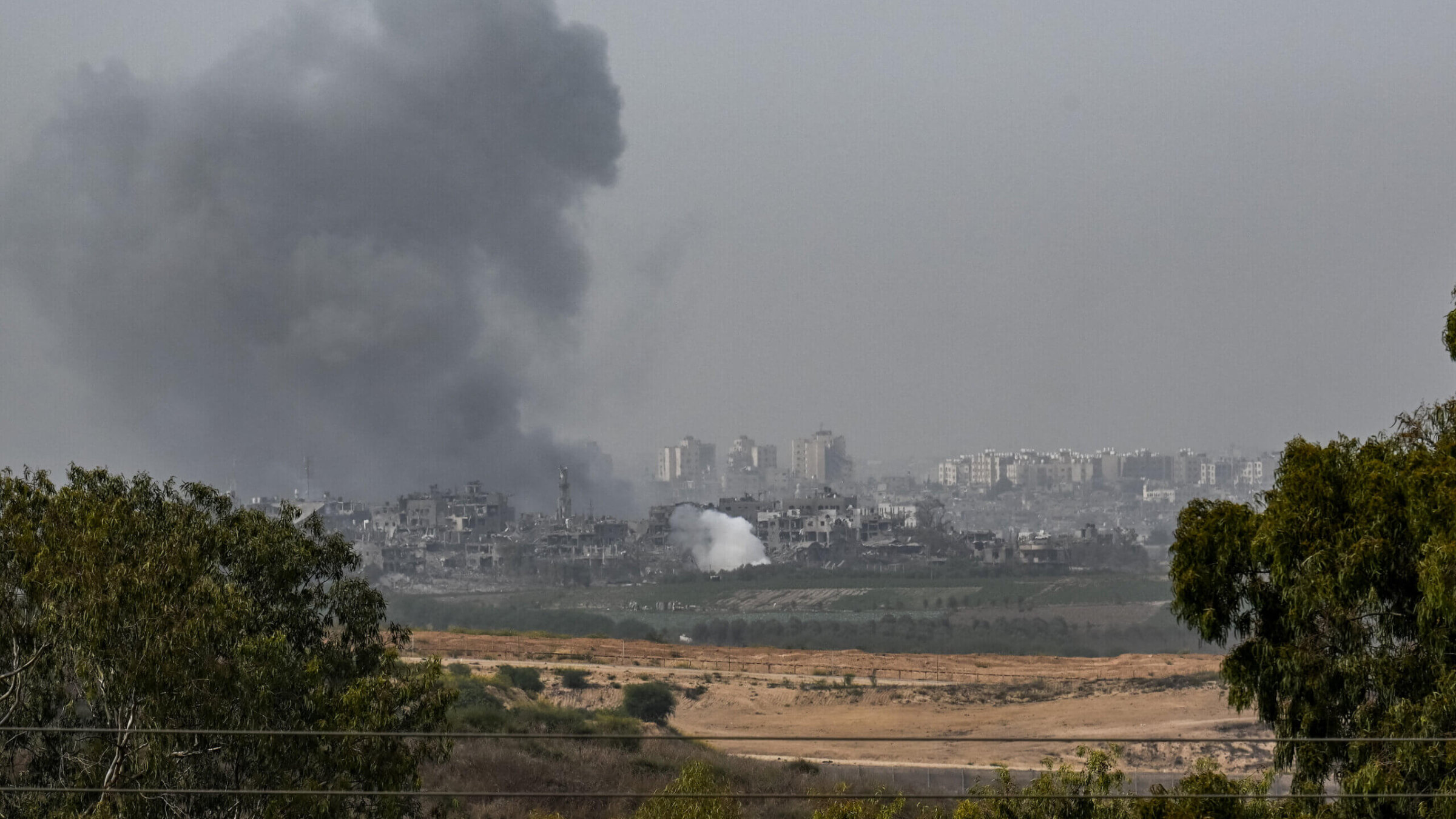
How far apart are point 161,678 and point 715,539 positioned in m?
136

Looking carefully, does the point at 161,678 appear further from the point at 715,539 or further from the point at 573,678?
the point at 715,539

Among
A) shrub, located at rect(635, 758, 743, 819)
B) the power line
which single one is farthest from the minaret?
the power line

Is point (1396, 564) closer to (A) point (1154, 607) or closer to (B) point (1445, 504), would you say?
(B) point (1445, 504)

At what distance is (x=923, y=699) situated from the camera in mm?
46344

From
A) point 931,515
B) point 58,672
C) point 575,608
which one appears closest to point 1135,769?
point 58,672

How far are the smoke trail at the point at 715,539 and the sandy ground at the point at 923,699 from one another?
2872 inches

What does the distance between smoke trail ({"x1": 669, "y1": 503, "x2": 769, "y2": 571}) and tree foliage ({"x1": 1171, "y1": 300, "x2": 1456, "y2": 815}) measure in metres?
122

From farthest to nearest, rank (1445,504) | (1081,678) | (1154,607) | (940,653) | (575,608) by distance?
(575,608) → (1154,607) → (940,653) → (1081,678) → (1445,504)

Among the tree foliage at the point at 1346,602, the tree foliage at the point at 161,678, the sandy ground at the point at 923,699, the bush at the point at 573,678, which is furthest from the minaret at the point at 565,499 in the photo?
the tree foliage at the point at 1346,602

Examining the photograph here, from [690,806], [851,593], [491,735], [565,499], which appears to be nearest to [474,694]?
[690,806]

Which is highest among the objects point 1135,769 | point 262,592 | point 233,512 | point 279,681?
point 233,512

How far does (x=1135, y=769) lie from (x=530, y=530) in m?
128

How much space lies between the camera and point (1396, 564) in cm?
1114

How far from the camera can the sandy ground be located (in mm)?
36375
